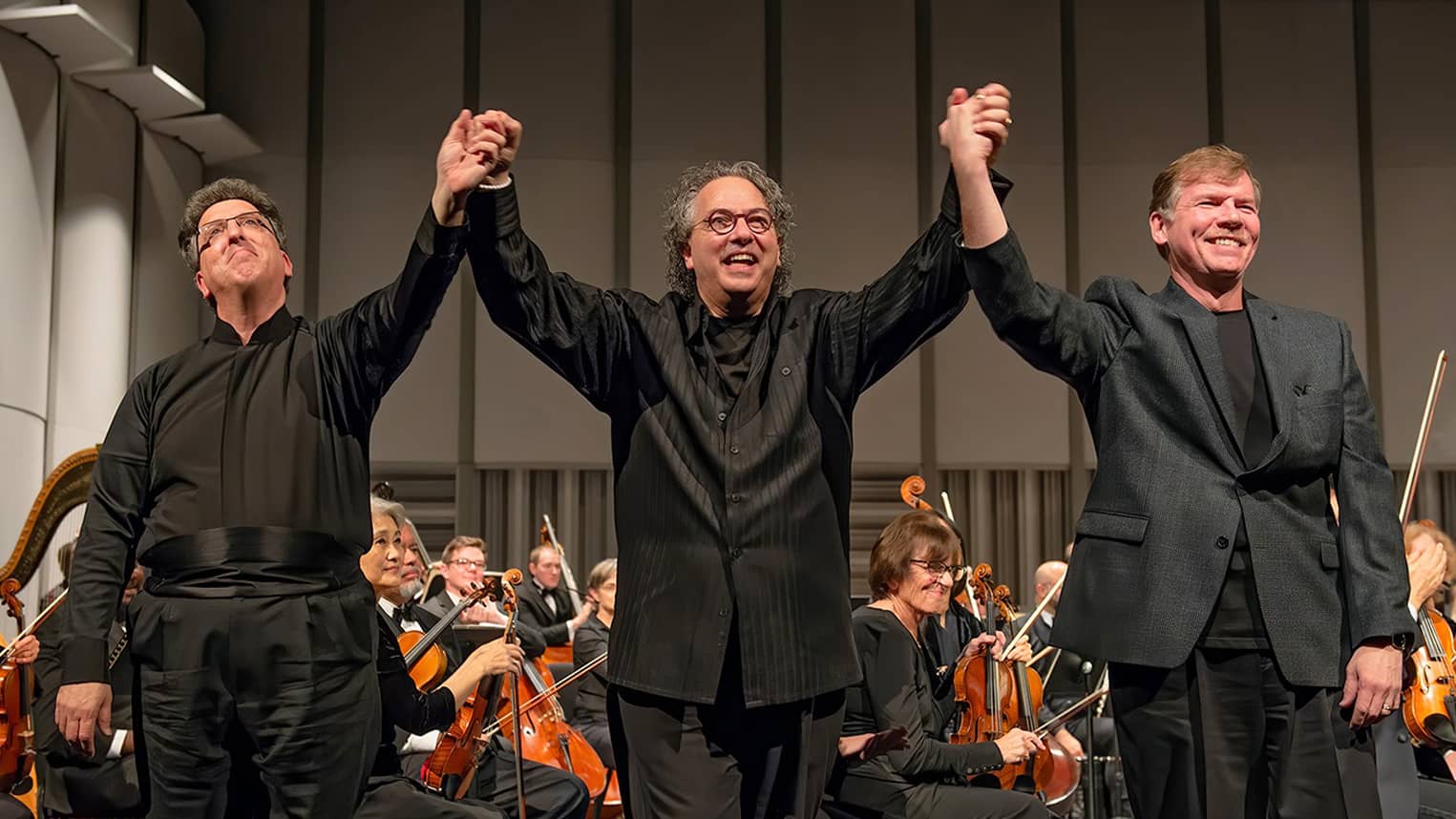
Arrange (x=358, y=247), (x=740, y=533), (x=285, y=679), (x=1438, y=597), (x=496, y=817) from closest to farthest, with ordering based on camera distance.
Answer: (x=740, y=533), (x=285, y=679), (x=496, y=817), (x=1438, y=597), (x=358, y=247)

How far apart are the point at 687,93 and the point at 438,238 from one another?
802cm

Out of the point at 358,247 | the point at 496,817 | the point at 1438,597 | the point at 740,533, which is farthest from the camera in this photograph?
the point at 358,247

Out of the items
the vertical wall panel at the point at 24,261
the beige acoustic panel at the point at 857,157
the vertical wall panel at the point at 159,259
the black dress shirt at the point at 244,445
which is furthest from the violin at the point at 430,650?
the beige acoustic panel at the point at 857,157

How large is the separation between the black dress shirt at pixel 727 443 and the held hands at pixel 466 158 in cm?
6

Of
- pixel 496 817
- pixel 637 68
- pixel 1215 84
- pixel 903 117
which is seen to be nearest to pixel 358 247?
pixel 637 68

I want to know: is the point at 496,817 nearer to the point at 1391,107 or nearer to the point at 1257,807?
the point at 1257,807

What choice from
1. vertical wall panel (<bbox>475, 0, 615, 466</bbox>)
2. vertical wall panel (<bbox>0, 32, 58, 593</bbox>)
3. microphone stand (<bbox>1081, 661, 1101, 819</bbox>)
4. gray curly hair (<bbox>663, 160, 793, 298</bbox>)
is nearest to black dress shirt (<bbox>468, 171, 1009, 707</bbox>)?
gray curly hair (<bbox>663, 160, 793, 298</bbox>)

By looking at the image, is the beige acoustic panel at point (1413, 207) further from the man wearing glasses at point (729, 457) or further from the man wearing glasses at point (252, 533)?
the man wearing glasses at point (252, 533)

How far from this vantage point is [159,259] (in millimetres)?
8719

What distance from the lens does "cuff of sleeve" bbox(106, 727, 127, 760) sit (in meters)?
4.06

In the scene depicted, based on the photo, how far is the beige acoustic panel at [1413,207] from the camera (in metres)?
9.86

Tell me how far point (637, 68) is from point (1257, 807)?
8469 mm

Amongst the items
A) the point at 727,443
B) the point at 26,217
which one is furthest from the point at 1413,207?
the point at 727,443

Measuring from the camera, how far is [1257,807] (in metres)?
2.14
